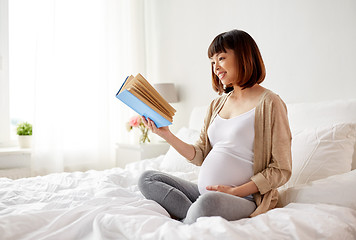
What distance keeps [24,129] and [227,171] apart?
2.52 meters

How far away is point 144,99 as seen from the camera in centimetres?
123

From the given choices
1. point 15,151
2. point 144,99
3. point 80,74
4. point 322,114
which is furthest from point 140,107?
point 80,74

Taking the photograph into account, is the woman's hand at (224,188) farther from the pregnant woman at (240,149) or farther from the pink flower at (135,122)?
the pink flower at (135,122)

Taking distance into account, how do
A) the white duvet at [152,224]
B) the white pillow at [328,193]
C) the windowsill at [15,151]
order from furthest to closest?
1. the windowsill at [15,151]
2. the white pillow at [328,193]
3. the white duvet at [152,224]

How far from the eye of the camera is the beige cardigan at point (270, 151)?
47.3 inches

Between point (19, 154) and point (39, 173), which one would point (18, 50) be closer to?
point (19, 154)

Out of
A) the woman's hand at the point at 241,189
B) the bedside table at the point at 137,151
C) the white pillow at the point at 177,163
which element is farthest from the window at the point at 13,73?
the woman's hand at the point at 241,189

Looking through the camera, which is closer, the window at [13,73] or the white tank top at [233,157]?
the white tank top at [233,157]

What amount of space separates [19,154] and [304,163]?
8.28ft

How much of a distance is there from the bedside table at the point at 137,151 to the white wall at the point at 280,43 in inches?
16.7

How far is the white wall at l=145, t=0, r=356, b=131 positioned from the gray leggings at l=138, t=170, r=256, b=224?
3.77 feet

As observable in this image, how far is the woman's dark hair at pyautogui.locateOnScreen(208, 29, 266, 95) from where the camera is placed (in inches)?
52.0

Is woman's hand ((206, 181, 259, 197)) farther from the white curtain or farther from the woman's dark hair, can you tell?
the white curtain

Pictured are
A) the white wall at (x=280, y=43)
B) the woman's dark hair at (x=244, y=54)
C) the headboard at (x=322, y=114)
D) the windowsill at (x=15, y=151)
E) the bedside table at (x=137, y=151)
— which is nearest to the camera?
the woman's dark hair at (x=244, y=54)
